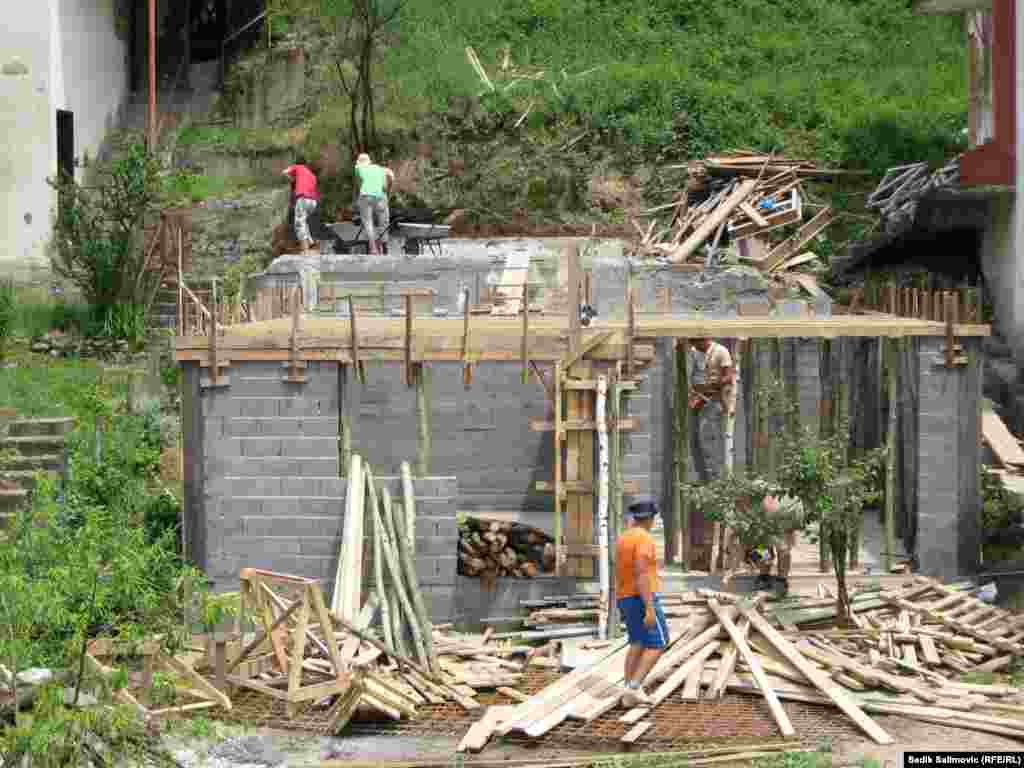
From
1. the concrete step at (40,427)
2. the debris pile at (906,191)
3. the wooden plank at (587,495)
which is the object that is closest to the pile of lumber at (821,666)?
the wooden plank at (587,495)

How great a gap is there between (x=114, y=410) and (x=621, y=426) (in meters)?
8.96

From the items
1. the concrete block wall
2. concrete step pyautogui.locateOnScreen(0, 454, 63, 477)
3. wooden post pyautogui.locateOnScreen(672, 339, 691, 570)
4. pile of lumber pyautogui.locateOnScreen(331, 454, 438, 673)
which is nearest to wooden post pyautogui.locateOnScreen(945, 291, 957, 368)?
the concrete block wall

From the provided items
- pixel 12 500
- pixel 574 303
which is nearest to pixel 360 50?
pixel 12 500

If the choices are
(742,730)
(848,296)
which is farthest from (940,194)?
(742,730)

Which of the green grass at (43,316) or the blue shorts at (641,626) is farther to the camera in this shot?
the green grass at (43,316)

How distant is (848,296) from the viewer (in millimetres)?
24281

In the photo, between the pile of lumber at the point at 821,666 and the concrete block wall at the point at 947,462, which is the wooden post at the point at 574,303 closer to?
the pile of lumber at the point at 821,666

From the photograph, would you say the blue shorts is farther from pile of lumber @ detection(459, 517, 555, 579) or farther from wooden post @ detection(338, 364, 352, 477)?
wooden post @ detection(338, 364, 352, 477)

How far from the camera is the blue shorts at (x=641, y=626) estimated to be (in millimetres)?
12047

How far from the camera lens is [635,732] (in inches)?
454

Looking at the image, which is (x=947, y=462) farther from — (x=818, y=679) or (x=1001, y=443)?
(x=1001, y=443)

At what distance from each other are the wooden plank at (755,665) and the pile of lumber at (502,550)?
7.39 feet

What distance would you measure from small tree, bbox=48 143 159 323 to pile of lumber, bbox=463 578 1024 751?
12.5m

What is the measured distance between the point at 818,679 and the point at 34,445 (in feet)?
35.2
